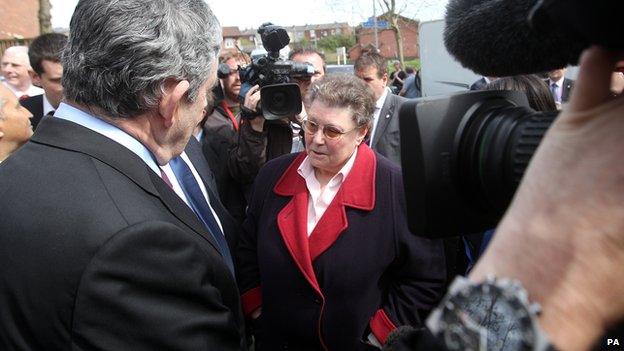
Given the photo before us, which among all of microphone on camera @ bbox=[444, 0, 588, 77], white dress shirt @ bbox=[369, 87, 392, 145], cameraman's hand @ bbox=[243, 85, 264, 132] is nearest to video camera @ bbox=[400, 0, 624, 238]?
microphone on camera @ bbox=[444, 0, 588, 77]

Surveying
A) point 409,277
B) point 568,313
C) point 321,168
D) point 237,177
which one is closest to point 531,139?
point 568,313

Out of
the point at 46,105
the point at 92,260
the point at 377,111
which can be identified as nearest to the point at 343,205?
the point at 92,260

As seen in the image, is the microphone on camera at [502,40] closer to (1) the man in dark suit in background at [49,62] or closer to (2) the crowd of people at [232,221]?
(2) the crowd of people at [232,221]

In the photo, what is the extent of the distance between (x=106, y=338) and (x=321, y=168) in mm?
1238

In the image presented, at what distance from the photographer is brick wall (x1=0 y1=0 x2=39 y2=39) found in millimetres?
22837

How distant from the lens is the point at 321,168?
2.19m

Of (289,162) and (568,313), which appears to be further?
(289,162)

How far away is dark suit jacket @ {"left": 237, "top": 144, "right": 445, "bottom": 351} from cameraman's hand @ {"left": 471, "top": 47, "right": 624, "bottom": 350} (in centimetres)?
134

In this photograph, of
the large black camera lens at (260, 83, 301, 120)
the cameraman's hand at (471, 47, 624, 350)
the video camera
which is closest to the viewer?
the cameraman's hand at (471, 47, 624, 350)

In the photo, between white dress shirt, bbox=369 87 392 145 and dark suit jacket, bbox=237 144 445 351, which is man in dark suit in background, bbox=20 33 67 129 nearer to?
white dress shirt, bbox=369 87 392 145

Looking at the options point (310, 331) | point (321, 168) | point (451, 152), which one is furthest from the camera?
point (321, 168)

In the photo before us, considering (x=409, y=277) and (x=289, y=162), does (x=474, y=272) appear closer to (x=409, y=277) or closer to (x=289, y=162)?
(x=409, y=277)

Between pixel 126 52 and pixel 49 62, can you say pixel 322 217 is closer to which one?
pixel 126 52

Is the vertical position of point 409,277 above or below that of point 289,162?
below
